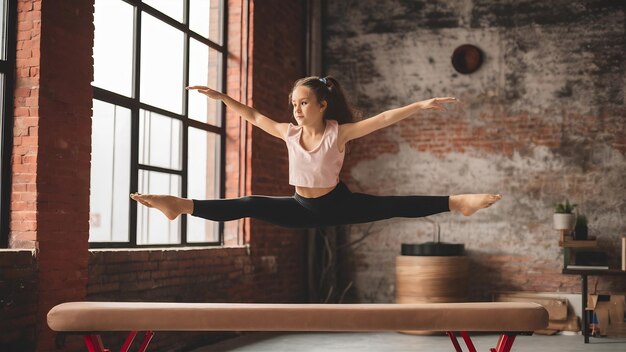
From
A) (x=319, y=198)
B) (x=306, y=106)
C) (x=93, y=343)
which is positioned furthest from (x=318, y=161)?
(x=93, y=343)

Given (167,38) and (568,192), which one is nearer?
(167,38)

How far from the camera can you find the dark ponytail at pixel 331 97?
3389 mm

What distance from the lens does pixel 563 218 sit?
6.97 m

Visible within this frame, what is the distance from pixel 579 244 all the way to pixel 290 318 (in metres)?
4.53

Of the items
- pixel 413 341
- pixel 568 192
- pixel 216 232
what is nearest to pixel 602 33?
pixel 568 192

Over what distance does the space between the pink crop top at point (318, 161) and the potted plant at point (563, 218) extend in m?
4.28

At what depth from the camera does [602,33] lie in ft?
24.1

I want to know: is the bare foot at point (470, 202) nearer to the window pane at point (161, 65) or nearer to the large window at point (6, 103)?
the large window at point (6, 103)

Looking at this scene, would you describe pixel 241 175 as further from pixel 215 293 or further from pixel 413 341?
pixel 413 341

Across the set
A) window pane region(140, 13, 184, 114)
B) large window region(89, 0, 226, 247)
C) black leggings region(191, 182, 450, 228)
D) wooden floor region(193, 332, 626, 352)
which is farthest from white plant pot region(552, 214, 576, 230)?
black leggings region(191, 182, 450, 228)

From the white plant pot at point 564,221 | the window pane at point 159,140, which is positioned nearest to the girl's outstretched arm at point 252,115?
the window pane at point 159,140

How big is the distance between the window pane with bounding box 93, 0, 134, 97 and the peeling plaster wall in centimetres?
333

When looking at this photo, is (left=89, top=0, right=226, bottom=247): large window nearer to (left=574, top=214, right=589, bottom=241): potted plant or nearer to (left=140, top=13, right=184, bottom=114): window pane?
(left=140, top=13, right=184, bottom=114): window pane

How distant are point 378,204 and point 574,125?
4832 mm
